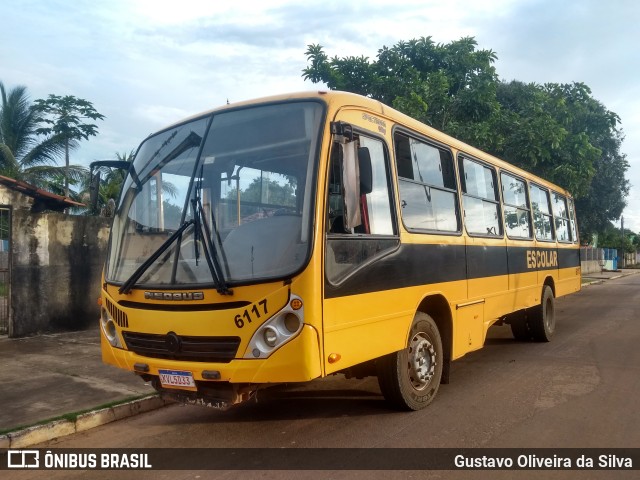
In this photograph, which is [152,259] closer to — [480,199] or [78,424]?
[78,424]

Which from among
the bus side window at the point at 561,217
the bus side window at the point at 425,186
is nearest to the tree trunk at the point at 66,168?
the bus side window at the point at 561,217

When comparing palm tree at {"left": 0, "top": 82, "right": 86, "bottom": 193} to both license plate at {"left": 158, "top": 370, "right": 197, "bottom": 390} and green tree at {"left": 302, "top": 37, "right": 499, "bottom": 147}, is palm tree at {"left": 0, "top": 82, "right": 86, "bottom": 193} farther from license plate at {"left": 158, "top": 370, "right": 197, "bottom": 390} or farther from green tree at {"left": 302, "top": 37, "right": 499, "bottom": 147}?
license plate at {"left": 158, "top": 370, "right": 197, "bottom": 390}

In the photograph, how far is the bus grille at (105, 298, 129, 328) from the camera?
14.8 ft

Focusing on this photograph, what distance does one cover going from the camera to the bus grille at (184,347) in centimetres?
395

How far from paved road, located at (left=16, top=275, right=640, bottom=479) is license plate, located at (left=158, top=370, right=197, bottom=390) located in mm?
626

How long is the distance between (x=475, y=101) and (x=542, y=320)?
23.0ft

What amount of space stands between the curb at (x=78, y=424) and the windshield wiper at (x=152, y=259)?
1.59 metres

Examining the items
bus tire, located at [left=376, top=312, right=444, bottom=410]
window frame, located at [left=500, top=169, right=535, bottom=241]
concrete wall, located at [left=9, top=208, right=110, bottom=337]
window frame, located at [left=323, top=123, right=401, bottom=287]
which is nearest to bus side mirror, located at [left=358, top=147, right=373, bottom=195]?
window frame, located at [left=323, top=123, right=401, bottom=287]

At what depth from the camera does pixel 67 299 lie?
10102 mm

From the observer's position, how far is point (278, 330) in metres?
3.79

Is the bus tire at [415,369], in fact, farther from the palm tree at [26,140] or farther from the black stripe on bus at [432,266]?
the palm tree at [26,140]

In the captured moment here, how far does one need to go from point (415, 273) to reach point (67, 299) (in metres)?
7.53

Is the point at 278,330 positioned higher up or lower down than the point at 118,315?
lower down

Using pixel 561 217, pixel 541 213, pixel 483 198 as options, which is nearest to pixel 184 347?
pixel 483 198
